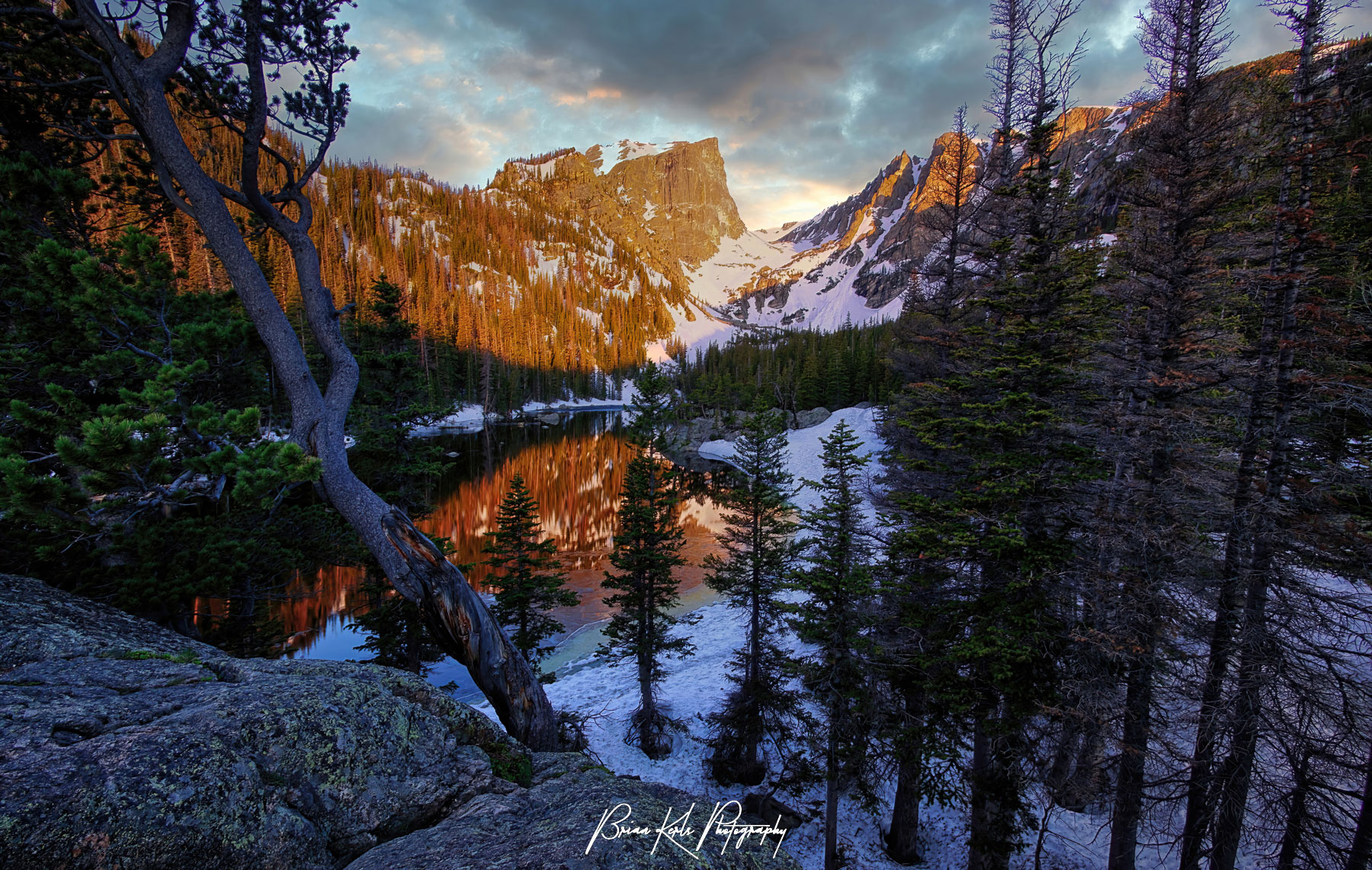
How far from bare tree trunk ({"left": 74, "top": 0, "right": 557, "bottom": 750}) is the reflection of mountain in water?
10.3 ft

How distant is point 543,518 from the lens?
93.1 feet

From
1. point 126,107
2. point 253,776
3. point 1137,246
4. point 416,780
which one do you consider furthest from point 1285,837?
point 126,107

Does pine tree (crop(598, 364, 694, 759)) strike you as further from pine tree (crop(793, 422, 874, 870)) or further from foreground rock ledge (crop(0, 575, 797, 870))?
foreground rock ledge (crop(0, 575, 797, 870))

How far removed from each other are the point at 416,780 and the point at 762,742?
11.9 metres

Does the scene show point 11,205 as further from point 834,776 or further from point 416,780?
point 834,776

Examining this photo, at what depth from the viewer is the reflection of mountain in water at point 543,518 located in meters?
15.9

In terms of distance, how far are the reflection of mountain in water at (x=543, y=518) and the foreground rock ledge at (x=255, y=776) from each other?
15.7 ft

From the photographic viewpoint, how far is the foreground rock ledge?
194cm

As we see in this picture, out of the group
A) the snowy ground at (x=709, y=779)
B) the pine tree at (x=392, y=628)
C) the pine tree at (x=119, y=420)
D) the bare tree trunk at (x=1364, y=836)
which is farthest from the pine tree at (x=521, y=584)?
the bare tree trunk at (x=1364, y=836)

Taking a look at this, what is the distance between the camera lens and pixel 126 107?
14.1 ft

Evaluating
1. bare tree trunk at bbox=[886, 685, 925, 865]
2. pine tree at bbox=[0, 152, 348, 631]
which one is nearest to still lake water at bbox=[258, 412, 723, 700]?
pine tree at bbox=[0, 152, 348, 631]

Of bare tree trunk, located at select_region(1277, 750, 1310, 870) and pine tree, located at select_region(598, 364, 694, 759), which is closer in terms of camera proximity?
bare tree trunk, located at select_region(1277, 750, 1310, 870)

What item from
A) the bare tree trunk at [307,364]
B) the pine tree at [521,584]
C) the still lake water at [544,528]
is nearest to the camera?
the bare tree trunk at [307,364]

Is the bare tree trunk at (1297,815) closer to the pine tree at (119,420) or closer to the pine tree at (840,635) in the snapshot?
the pine tree at (840,635)
